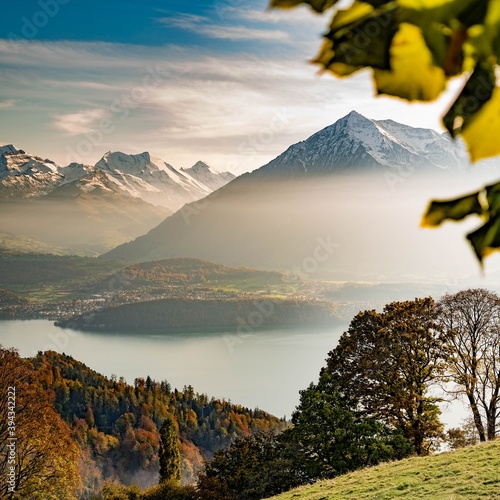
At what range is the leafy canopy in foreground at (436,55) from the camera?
1.17 feet

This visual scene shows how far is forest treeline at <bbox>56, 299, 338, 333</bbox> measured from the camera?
166 meters

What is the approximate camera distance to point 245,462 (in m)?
20.5

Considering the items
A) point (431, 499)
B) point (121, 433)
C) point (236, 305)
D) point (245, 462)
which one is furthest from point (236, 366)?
point (431, 499)

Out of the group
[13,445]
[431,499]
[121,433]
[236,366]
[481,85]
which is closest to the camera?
[481,85]

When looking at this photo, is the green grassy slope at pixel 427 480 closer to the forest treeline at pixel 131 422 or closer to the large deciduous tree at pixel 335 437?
the large deciduous tree at pixel 335 437

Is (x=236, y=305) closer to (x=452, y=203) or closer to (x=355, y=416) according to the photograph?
(x=355, y=416)

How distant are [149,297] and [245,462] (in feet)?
572

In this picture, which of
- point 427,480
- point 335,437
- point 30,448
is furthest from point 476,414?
point 30,448

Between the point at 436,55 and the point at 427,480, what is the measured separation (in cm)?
1436

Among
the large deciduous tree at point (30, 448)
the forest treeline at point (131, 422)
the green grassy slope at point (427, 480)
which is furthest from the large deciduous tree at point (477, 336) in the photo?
the forest treeline at point (131, 422)

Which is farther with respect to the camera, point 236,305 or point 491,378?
point 236,305

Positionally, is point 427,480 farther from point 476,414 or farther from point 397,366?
point 476,414

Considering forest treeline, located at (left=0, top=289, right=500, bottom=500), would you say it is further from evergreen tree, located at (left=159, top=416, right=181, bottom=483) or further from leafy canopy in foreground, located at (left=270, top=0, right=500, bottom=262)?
leafy canopy in foreground, located at (left=270, top=0, right=500, bottom=262)

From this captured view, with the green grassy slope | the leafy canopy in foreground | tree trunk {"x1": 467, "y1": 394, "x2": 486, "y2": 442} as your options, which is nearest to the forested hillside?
tree trunk {"x1": 467, "y1": 394, "x2": 486, "y2": 442}
